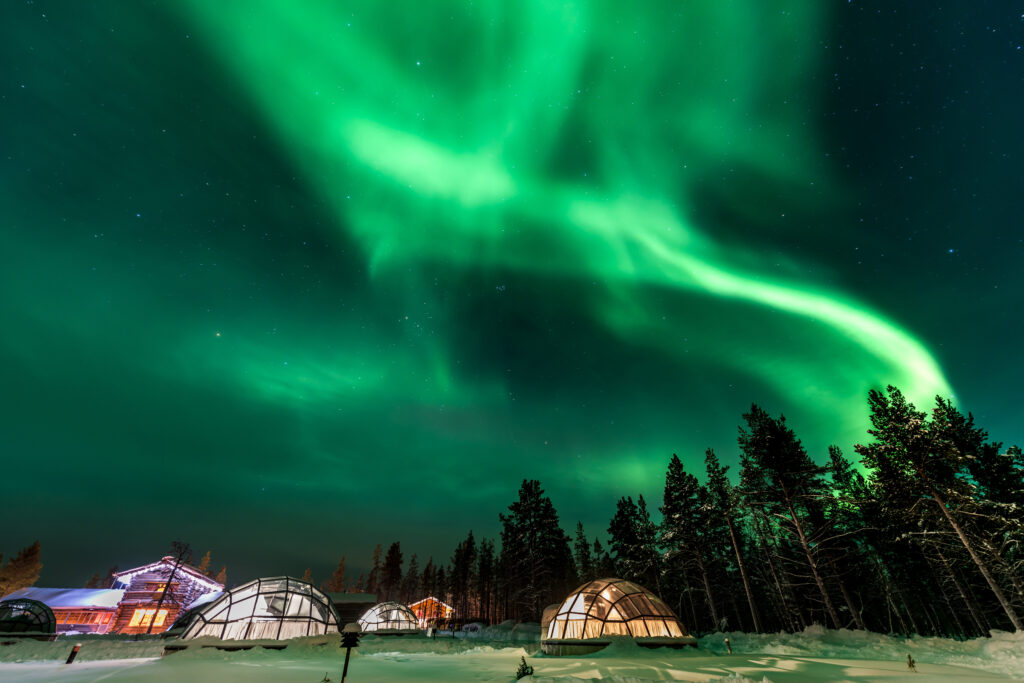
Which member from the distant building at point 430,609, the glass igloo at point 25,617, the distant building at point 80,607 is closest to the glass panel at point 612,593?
the glass igloo at point 25,617

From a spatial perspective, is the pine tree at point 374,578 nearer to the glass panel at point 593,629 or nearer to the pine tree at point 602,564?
the pine tree at point 602,564

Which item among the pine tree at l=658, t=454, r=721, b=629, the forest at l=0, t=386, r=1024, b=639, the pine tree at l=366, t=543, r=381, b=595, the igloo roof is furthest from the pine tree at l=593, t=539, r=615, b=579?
the pine tree at l=366, t=543, r=381, b=595

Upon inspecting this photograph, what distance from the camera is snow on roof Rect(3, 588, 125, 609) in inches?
1714

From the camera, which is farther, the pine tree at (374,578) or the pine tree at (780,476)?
the pine tree at (374,578)

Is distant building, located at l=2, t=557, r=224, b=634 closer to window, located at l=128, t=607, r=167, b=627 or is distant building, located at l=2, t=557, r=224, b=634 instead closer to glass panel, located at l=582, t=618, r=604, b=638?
window, located at l=128, t=607, r=167, b=627

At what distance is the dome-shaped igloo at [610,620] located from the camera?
696 inches

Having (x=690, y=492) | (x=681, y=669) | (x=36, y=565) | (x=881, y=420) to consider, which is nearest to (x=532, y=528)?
(x=690, y=492)

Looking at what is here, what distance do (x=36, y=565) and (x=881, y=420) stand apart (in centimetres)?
11270

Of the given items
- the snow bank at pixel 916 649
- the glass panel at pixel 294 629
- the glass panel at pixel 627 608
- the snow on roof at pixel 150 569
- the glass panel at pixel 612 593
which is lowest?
the snow bank at pixel 916 649

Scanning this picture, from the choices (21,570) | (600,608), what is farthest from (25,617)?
(21,570)

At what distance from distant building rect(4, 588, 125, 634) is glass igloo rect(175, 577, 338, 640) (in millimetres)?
41268

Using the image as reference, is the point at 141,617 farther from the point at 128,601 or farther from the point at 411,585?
the point at 411,585

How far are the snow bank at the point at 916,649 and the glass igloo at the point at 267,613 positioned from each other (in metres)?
22.1

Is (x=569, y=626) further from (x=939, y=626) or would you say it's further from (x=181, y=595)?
(x=939, y=626)
